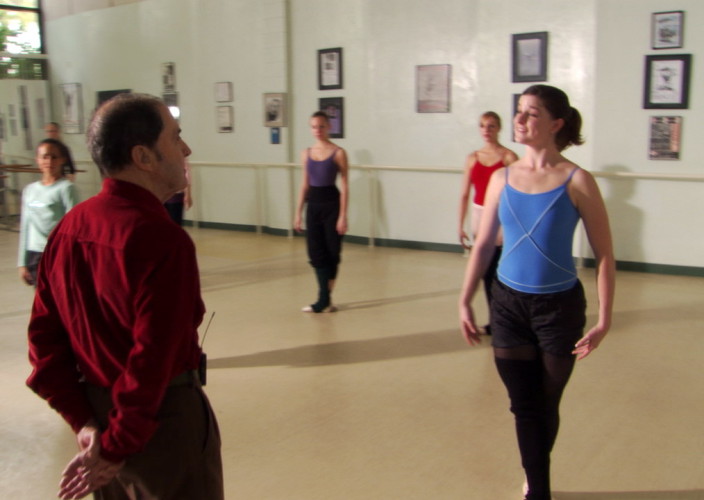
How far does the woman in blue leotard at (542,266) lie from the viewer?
7.29ft

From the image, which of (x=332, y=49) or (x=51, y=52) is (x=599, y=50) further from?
(x=51, y=52)

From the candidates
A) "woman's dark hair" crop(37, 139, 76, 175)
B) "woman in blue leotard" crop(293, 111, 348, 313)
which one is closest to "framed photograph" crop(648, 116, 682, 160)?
"woman in blue leotard" crop(293, 111, 348, 313)

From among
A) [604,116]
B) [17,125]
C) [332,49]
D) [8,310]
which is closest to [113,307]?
[8,310]

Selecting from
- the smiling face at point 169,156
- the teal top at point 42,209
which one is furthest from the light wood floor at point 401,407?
the smiling face at point 169,156

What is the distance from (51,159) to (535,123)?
253cm

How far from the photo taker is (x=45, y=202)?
3.61 m

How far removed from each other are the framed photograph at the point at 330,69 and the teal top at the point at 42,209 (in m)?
5.37

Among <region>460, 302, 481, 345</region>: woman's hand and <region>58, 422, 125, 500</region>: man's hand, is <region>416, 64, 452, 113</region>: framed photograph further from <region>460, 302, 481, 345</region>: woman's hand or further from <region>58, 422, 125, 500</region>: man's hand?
<region>58, 422, 125, 500</region>: man's hand

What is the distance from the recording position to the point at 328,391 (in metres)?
3.74

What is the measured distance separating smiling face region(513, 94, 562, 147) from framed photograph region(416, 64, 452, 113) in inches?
220

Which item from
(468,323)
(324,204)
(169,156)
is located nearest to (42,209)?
(324,204)

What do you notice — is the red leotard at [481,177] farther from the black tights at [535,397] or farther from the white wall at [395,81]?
the white wall at [395,81]

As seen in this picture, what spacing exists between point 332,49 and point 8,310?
16.0 ft

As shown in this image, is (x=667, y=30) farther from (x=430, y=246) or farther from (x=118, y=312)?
(x=118, y=312)
